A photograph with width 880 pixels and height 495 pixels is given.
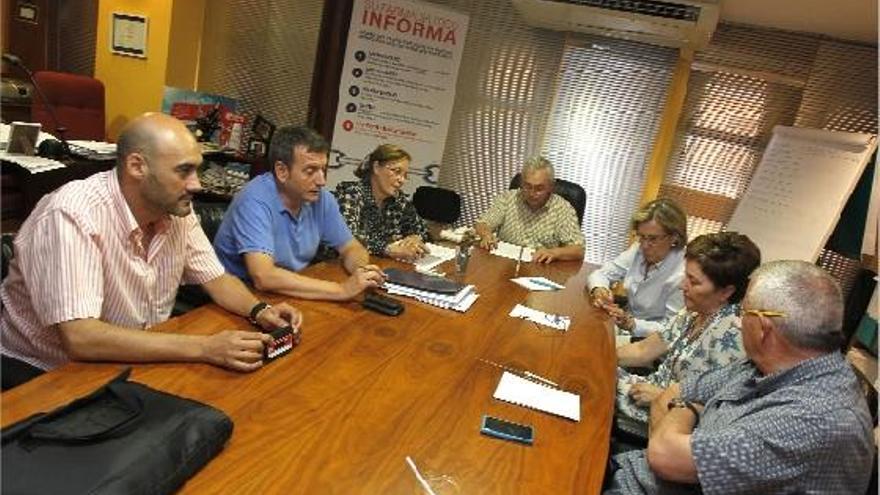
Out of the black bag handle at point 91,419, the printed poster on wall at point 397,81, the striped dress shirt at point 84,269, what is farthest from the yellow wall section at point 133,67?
the black bag handle at point 91,419

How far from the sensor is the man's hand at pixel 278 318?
167cm

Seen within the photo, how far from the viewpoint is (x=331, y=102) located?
16.2ft

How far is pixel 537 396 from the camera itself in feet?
5.20

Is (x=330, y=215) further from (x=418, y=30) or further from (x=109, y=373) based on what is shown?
(x=418, y=30)

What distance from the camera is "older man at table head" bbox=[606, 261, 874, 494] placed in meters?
1.19

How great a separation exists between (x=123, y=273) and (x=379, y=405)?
0.76 meters

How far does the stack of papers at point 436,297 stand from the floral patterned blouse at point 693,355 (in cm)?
59

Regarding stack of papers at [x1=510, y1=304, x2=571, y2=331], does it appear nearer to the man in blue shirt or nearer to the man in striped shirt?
the man in blue shirt

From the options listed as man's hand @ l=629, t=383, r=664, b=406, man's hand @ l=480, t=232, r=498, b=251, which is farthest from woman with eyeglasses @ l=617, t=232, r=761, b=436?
man's hand @ l=480, t=232, r=498, b=251

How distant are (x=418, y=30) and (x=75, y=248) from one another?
356cm

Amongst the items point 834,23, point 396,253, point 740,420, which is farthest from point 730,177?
point 740,420

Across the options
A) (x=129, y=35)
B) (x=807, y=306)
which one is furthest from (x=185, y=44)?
(x=807, y=306)

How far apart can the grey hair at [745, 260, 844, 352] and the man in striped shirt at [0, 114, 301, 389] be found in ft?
3.79

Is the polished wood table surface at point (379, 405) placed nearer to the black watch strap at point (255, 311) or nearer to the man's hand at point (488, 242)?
the black watch strap at point (255, 311)
